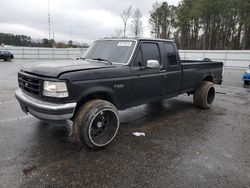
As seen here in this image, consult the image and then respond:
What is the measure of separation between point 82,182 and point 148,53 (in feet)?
10.1

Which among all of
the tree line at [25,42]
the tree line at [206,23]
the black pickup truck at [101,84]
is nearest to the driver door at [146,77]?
the black pickup truck at [101,84]

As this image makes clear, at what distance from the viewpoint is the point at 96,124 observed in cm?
365

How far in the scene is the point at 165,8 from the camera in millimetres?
50625

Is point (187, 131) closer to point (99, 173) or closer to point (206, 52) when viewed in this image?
point (99, 173)

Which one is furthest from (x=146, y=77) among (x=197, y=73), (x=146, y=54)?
(x=197, y=73)

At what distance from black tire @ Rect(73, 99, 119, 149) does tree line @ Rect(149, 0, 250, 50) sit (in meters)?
35.6

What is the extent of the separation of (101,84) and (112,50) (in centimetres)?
129

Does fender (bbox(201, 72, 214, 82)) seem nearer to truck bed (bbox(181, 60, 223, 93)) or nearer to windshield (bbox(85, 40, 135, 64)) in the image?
truck bed (bbox(181, 60, 223, 93))

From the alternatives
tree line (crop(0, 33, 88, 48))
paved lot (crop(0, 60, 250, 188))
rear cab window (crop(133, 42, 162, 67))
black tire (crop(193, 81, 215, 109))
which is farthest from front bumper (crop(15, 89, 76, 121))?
tree line (crop(0, 33, 88, 48))

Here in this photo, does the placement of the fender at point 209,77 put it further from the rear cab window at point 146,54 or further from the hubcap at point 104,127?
the hubcap at point 104,127

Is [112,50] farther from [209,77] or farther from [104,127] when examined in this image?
[209,77]

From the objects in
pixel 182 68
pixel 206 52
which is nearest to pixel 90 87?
pixel 182 68

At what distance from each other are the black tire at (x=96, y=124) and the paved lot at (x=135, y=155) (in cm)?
20

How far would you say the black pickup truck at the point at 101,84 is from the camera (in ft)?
10.3
